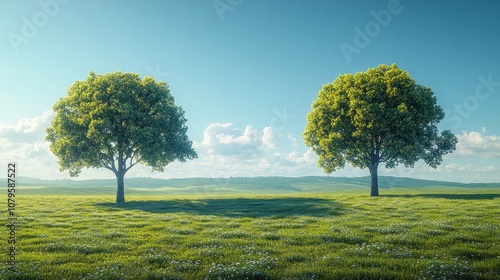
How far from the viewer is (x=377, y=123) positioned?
44438mm

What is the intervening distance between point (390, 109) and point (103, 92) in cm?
3806

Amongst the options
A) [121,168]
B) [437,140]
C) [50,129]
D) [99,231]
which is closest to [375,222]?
[99,231]

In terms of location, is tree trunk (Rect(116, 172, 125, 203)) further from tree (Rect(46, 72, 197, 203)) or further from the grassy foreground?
the grassy foreground

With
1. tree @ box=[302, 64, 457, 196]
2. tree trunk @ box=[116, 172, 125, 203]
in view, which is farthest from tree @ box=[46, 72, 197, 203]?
tree @ box=[302, 64, 457, 196]

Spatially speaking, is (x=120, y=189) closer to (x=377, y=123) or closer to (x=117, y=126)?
(x=117, y=126)

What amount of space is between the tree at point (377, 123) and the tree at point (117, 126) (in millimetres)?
21246

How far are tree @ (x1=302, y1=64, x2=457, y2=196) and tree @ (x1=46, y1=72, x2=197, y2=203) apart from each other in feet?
69.7

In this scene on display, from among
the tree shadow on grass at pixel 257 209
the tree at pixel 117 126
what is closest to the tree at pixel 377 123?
the tree shadow on grass at pixel 257 209

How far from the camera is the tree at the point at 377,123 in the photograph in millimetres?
44406

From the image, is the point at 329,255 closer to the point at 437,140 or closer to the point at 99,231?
the point at 99,231

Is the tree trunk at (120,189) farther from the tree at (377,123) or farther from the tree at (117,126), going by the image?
the tree at (377,123)

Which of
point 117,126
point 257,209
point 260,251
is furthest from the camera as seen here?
point 117,126

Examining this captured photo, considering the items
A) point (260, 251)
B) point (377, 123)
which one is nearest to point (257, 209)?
point (260, 251)

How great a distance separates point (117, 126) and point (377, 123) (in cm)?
3458
